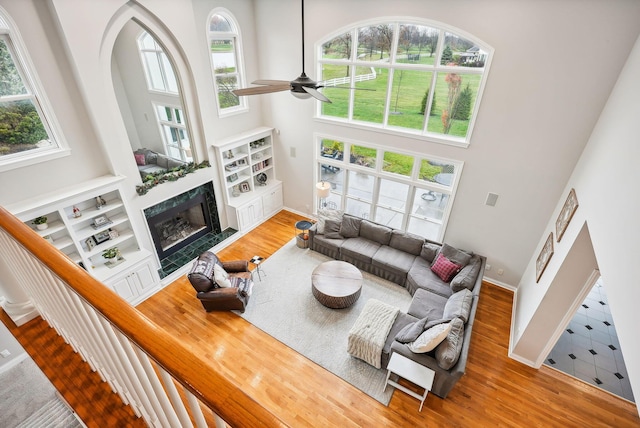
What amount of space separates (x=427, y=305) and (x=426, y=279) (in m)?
0.64

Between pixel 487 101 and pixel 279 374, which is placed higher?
pixel 487 101

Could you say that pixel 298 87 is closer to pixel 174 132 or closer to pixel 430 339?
pixel 430 339

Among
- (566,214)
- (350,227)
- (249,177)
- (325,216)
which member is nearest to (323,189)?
(325,216)

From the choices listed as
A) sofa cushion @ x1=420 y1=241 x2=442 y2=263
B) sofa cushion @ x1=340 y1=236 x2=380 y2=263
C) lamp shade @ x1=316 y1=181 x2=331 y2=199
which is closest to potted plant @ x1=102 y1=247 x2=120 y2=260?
lamp shade @ x1=316 y1=181 x2=331 y2=199

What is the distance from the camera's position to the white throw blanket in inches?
176

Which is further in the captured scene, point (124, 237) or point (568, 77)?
point (124, 237)

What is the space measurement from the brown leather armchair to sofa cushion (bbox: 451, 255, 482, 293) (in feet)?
12.0

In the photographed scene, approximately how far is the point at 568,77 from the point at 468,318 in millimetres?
3758

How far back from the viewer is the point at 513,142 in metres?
5.07

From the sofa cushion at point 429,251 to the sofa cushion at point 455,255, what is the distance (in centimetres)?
13

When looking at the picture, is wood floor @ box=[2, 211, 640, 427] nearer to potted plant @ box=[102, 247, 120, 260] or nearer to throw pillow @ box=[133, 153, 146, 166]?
potted plant @ box=[102, 247, 120, 260]

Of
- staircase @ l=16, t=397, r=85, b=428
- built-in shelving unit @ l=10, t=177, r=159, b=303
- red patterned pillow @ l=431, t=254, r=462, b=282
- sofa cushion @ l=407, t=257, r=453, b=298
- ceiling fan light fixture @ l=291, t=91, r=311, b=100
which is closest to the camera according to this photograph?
staircase @ l=16, t=397, r=85, b=428

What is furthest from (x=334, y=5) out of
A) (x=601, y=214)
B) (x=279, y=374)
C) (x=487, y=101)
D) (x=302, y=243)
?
(x=279, y=374)

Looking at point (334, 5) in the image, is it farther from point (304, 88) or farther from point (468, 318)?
point (468, 318)
